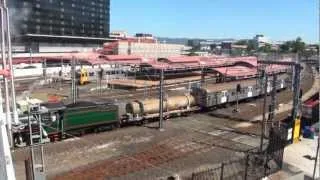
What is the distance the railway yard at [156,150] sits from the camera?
25.0 metres

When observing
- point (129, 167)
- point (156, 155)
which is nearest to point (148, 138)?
point (156, 155)

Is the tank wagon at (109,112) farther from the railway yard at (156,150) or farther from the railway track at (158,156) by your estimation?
the railway track at (158,156)

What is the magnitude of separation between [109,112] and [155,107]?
6328mm

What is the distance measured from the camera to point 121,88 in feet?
220

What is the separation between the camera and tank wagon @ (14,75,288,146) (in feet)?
101

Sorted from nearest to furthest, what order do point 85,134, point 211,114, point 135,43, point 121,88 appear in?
1. point 85,134
2. point 211,114
3. point 121,88
4. point 135,43

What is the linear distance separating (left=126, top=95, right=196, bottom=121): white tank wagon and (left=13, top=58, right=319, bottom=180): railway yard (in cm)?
85

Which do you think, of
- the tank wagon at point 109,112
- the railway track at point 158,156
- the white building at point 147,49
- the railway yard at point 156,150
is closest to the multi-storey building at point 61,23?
the white building at point 147,49

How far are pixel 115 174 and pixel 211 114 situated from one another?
889 inches

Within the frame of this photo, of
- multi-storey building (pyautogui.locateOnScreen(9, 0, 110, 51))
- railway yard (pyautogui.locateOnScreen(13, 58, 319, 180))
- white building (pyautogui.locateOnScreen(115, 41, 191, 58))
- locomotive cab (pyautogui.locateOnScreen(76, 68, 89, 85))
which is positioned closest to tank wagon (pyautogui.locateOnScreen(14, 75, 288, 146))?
railway yard (pyautogui.locateOnScreen(13, 58, 319, 180))

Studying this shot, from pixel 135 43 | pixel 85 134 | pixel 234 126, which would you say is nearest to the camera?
pixel 85 134

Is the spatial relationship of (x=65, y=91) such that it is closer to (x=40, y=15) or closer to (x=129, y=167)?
(x=129, y=167)

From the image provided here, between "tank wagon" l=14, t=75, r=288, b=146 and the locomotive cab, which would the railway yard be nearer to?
"tank wagon" l=14, t=75, r=288, b=146

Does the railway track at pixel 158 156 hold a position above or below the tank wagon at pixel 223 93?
below
